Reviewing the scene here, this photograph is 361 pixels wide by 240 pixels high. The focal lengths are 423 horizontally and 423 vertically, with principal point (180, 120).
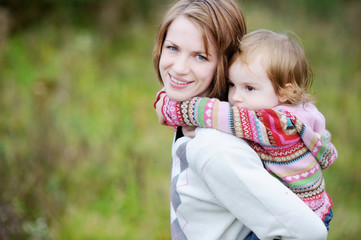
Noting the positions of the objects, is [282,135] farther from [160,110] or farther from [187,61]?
[160,110]

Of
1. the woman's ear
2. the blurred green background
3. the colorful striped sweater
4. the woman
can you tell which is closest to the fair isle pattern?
the woman

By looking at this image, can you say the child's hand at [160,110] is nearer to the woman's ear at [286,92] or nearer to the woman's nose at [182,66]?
the woman's nose at [182,66]

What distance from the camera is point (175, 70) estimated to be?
1.77 m

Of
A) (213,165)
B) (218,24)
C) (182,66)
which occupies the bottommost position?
(213,165)

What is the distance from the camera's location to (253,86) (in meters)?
1.67

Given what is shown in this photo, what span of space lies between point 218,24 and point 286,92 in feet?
1.28

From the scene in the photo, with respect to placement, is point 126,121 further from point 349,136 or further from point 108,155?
point 349,136

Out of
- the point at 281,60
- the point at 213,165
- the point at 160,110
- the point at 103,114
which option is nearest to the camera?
A: the point at 213,165

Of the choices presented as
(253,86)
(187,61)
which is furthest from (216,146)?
(187,61)

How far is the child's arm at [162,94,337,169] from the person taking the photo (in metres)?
1.53

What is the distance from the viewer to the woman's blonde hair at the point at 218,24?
1715mm

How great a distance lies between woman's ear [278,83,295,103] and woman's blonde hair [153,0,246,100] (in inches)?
9.8

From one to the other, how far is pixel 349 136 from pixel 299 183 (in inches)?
154

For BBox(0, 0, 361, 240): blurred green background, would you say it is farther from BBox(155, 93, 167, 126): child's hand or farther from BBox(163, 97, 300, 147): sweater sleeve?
BBox(163, 97, 300, 147): sweater sleeve
